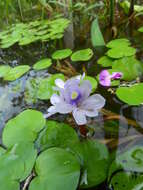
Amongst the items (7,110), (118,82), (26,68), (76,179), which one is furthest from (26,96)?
(76,179)

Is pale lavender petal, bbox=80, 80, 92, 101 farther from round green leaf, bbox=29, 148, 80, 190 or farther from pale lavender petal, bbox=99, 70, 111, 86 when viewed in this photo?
pale lavender petal, bbox=99, 70, 111, 86

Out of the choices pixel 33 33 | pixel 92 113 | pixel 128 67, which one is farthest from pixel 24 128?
pixel 33 33

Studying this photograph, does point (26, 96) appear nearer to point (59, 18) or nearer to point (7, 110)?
point (7, 110)

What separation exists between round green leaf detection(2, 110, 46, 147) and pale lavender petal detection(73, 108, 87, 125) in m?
0.15

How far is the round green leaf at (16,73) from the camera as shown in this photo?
44.8 inches

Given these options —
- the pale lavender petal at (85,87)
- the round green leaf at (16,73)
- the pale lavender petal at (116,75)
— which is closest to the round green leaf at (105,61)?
the pale lavender petal at (116,75)

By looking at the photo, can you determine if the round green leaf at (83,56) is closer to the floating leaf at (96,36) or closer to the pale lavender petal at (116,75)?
the floating leaf at (96,36)

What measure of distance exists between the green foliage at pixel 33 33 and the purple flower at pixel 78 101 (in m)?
0.98

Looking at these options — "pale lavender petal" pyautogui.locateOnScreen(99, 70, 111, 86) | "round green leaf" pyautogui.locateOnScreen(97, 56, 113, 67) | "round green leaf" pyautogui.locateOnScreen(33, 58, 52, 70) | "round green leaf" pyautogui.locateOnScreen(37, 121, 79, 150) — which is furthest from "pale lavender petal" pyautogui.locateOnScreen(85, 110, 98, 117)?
"round green leaf" pyautogui.locateOnScreen(33, 58, 52, 70)

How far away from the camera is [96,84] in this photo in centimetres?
91

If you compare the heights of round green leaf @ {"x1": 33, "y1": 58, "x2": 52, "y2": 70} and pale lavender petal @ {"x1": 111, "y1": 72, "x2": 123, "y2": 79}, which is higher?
pale lavender petal @ {"x1": 111, "y1": 72, "x2": 123, "y2": 79}

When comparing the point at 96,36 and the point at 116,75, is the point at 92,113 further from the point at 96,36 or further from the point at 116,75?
the point at 96,36

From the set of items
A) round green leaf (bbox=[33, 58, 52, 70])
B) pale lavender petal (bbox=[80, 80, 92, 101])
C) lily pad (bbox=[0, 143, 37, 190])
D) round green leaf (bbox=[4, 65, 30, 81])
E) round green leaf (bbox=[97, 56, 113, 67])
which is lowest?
round green leaf (bbox=[4, 65, 30, 81])

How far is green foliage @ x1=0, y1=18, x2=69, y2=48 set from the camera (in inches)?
62.2
